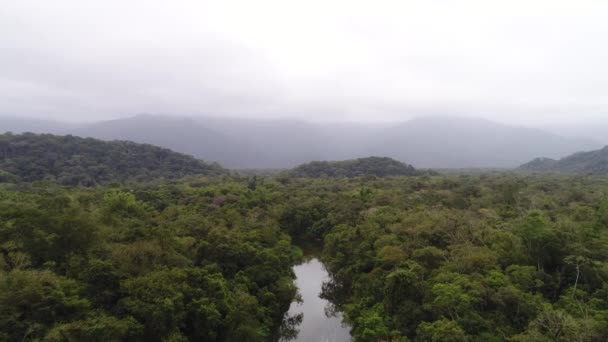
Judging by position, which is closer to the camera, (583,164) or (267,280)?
(267,280)

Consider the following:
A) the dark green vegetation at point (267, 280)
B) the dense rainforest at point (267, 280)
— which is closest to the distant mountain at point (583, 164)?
the dense rainforest at point (267, 280)

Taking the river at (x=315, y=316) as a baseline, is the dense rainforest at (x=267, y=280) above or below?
above

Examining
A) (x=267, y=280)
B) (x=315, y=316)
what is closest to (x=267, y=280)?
(x=267, y=280)

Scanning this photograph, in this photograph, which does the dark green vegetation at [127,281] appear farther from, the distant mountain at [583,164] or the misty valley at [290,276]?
the distant mountain at [583,164]

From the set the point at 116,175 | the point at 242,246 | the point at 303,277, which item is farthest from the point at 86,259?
the point at 116,175

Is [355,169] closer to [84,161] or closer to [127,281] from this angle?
[84,161]
